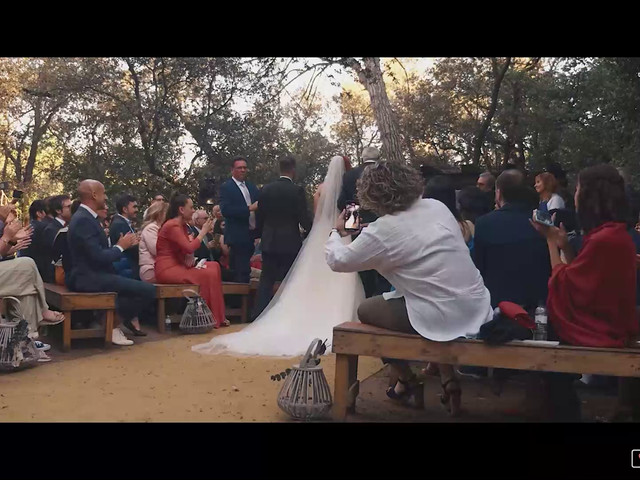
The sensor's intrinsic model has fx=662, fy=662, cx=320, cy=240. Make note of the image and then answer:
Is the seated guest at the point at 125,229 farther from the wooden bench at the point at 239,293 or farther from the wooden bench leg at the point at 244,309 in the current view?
the wooden bench leg at the point at 244,309

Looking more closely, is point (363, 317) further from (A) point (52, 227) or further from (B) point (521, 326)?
(A) point (52, 227)

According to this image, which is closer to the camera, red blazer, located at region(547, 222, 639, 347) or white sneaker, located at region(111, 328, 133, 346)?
red blazer, located at region(547, 222, 639, 347)

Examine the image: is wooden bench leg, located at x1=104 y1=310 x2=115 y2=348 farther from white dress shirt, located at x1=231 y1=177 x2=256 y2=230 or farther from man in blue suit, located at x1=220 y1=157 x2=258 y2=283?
white dress shirt, located at x1=231 y1=177 x2=256 y2=230

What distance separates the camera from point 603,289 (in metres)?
3.55

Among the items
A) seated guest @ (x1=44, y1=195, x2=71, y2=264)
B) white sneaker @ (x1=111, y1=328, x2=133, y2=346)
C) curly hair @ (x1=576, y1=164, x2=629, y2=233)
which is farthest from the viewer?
seated guest @ (x1=44, y1=195, x2=71, y2=264)

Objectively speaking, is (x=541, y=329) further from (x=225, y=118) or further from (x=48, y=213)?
(x=225, y=118)

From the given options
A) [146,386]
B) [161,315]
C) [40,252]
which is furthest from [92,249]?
[146,386]

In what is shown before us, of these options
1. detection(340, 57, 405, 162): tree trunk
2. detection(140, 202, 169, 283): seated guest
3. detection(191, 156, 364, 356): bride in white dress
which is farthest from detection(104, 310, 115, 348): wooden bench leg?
detection(340, 57, 405, 162): tree trunk

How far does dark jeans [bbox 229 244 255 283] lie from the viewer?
855 centimetres

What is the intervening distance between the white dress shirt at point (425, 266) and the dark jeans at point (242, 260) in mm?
4764

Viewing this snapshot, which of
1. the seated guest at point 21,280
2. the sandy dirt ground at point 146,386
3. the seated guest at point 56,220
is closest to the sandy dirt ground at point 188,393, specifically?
the sandy dirt ground at point 146,386

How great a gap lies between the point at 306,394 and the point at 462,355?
3.07ft

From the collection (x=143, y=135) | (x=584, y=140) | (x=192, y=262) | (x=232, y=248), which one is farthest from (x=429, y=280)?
(x=143, y=135)

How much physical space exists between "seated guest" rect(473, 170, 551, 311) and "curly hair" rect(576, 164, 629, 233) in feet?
2.53
